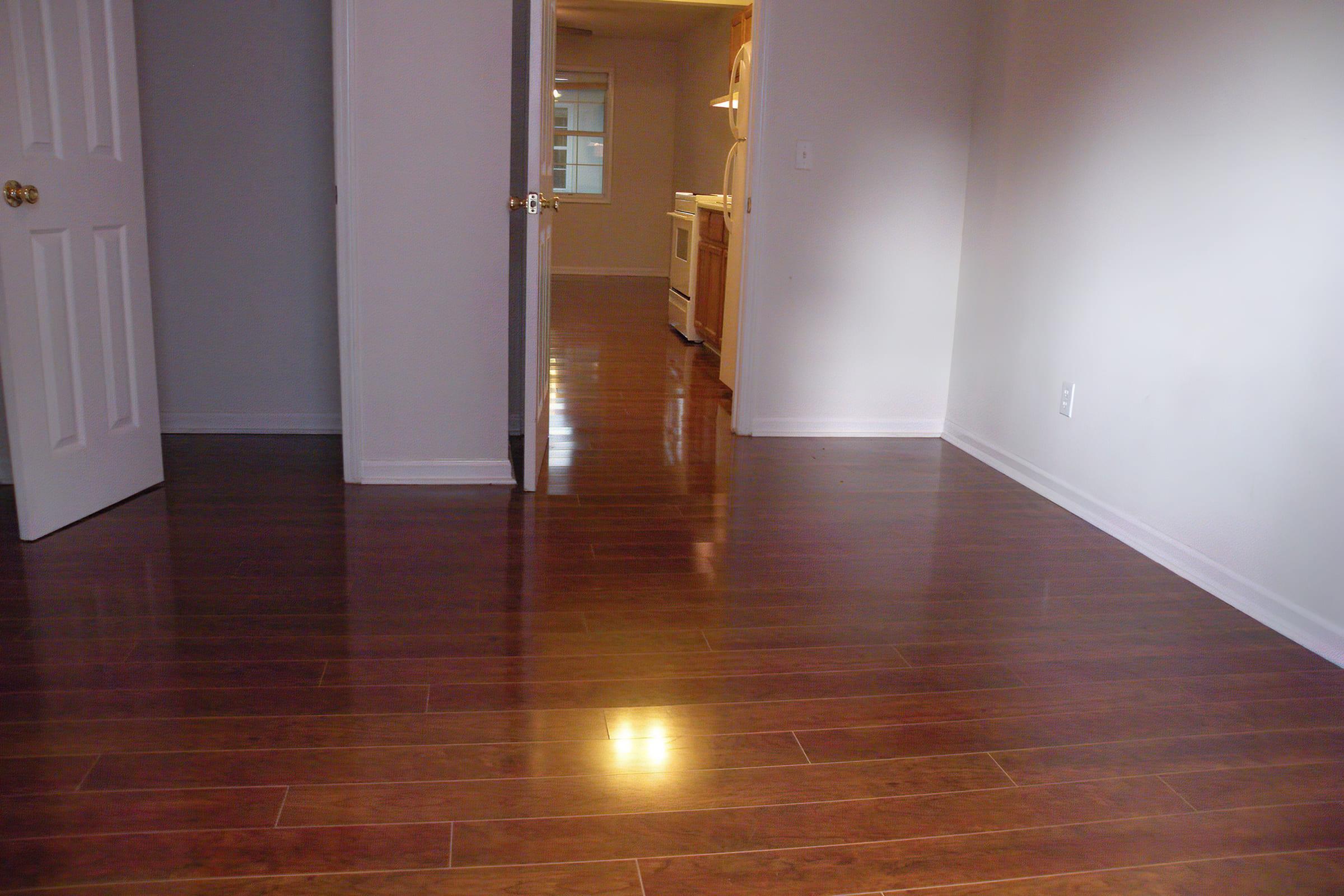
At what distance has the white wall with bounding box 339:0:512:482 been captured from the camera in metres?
3.30

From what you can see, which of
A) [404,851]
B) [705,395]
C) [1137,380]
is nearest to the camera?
[404,851]

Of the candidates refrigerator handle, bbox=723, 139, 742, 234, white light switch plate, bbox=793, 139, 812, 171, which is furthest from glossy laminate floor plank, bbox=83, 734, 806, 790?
refrigerator handle, bbox=723, 139, 742, 234

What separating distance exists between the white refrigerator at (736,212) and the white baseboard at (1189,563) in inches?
50.2

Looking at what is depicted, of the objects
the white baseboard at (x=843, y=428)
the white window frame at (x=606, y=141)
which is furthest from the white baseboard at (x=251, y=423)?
the white window frame at (x=606, y=141)

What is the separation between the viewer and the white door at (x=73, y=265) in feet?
9.01

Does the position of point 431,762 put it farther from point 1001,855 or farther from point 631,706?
point 1001,855

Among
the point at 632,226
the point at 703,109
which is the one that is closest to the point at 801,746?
the point at 703,109

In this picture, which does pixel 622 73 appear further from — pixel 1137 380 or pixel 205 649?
pixel 205 649

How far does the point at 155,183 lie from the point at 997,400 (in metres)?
3.32

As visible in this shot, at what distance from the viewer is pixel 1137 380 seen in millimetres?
3275

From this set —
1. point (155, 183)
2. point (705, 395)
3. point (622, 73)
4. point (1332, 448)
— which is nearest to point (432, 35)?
point (155, 183)

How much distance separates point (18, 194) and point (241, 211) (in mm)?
1345

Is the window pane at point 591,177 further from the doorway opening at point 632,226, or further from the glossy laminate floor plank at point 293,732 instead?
the glossy laminate floor plank at point 293,732

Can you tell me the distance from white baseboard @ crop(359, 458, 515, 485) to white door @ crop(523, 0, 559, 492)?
4.9 inches
